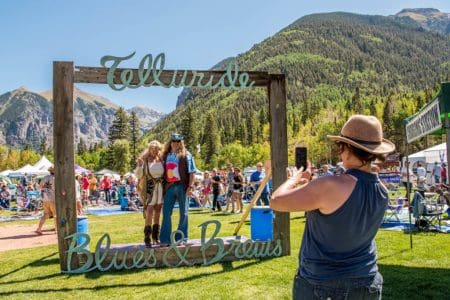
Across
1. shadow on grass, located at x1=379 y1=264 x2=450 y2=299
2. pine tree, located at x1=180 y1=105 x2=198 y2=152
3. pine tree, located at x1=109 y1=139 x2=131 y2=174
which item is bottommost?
shadow on grass, located at x1=379 y1=264 x2=450 y2=299

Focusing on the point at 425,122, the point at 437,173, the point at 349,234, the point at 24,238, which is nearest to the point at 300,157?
the point at 349,234

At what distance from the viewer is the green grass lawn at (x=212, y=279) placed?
538 cm

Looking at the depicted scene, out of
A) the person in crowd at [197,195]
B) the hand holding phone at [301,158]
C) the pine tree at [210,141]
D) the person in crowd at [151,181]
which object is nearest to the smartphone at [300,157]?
the hand holding phone at [301,158]

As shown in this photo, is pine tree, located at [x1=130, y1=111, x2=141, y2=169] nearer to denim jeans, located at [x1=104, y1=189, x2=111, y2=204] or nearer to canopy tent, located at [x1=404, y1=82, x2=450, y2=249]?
denim jeans, located at [x1=104, y1=189, x2=111, y2=204]

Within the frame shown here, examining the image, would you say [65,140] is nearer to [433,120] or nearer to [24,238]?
[433,120]

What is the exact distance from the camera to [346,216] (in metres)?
2.14

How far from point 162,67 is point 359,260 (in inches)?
209

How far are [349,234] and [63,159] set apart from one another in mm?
5408

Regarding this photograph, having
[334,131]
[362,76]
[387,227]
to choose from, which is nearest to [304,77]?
[362,76]

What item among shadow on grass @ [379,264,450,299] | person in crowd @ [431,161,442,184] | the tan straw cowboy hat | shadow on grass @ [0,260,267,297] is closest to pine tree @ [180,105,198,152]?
person in crowd @ [431,161,442,184]

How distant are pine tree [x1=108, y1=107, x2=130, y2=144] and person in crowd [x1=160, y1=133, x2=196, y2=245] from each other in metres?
75.7

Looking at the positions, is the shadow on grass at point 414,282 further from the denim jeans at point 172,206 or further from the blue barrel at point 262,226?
the denim jeans at point 172,206

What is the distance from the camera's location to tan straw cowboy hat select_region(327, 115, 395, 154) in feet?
7.25

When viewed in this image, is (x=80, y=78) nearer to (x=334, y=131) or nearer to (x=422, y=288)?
(x=422, y=288)
